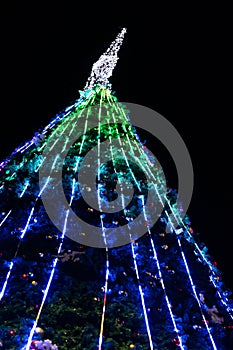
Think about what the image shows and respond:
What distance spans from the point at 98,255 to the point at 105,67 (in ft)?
12.1

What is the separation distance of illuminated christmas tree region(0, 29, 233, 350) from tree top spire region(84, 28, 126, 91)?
1.21 meters

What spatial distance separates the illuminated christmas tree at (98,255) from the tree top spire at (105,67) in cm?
121

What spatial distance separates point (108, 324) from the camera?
3869 millimetres

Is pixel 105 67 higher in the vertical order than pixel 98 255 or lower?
higher

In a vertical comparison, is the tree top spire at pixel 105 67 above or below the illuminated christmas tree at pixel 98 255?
above

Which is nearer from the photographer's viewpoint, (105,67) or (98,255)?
(98,255)

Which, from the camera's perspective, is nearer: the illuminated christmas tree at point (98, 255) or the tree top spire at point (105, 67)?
the illuminated christmas tree at point (98, 255)

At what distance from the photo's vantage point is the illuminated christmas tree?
12.5ft

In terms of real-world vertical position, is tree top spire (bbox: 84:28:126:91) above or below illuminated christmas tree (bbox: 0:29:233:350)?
above

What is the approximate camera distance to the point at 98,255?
432 centimetres

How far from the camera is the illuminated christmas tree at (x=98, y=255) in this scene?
381cm

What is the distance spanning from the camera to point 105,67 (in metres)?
6.50

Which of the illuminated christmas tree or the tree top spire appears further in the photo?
the tree top spire

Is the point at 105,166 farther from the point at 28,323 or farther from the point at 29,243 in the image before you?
the point at 28,323
